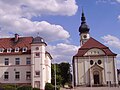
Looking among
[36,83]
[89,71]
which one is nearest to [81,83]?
[89,71]

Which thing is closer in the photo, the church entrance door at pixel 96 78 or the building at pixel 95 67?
the building at pixel 95 67

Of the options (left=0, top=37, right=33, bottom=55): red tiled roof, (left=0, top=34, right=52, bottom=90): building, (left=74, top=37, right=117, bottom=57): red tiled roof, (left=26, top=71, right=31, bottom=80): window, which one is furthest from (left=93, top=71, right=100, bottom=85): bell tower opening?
(left=26, top=71, right=31, bottom=80): window

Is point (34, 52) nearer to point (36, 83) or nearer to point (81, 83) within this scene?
point (36, 83)

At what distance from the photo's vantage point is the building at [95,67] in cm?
8088

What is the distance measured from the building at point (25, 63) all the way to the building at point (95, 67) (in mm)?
21291

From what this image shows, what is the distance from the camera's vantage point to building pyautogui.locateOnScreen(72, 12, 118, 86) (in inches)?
3184

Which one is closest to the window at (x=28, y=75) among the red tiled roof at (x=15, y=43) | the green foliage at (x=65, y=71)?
the red tiled roof at (x=15, y=43)

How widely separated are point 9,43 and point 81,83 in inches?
1089

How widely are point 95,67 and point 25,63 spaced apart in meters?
28.0

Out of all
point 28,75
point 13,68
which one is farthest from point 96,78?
point 13,68

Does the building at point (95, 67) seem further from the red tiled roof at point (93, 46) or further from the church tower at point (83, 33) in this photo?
the church tower at point (83, 33)

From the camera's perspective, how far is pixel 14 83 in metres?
60.8

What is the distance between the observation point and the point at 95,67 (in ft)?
268

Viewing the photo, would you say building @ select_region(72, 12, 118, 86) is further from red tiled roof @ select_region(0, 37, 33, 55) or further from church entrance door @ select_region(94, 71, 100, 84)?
red tiled roof @ select_region(0, 37, 33, 55)
